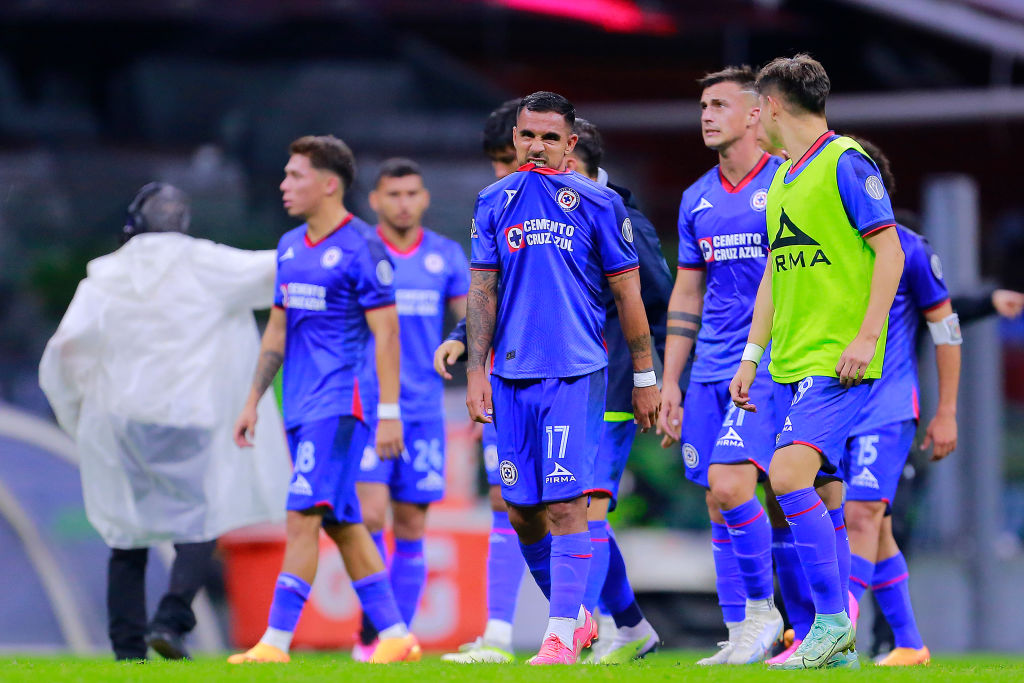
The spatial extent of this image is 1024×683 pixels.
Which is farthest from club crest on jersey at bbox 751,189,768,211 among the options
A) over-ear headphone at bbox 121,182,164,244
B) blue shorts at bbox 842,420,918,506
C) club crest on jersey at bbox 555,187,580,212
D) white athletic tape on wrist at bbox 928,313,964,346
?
over-ear headphone at bbox 121,182,164,244

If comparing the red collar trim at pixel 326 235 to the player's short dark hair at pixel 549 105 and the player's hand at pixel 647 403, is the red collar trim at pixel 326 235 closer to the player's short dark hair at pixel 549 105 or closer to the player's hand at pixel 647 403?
the player's short dark hair at pixel 549 105

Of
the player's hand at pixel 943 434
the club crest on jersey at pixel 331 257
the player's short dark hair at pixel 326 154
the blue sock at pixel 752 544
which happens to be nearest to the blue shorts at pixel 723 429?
the blue sock at pixel 752 544

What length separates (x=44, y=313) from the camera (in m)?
15.2

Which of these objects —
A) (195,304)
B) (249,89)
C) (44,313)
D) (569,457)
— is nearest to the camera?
(569,457)

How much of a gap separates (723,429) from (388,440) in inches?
61.1

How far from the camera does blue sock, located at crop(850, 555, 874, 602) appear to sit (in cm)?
645

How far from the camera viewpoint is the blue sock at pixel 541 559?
18.2 ft

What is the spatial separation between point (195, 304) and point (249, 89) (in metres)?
12.7

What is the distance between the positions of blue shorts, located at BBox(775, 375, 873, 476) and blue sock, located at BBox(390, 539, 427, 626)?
2.99 meters

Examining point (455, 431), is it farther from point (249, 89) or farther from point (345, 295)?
point (249, 89)

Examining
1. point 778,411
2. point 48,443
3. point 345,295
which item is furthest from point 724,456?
point 48,443

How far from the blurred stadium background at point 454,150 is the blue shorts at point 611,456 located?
512 cm

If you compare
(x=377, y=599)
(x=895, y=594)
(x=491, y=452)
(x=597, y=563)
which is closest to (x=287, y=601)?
(x=377, y=599)

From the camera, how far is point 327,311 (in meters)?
6.61
